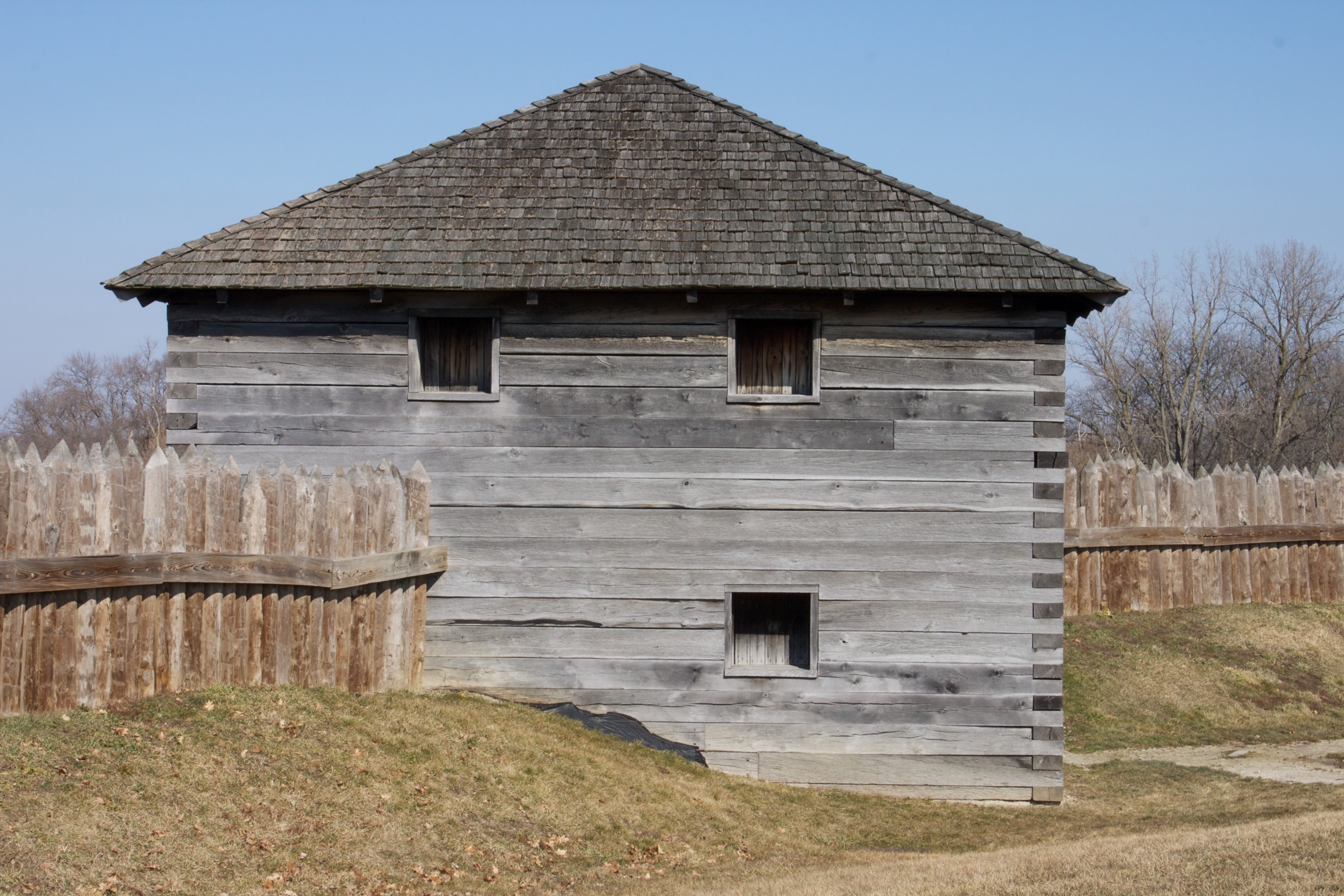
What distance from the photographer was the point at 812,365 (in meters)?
11.2

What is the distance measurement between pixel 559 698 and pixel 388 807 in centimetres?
340

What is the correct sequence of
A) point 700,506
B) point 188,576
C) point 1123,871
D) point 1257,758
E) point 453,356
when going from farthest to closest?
point 1257,758 → point 453,356 → point 700,506 → point 188,576 → point 1123,871

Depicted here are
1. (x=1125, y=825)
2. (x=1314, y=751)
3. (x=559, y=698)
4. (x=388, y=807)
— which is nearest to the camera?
(x=388, y=807)

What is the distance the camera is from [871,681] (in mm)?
11211

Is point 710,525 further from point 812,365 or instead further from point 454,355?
point 454,355

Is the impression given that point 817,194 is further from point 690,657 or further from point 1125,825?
point 1125,825

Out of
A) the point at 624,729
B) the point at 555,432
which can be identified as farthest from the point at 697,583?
the point at 555,432

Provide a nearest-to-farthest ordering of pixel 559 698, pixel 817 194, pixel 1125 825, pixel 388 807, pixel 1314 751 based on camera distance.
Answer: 1. pixel 388 807
2. pixel 1125 825
3. pixel 559 698
4. pixel 817 194
5. pixel 1314 751

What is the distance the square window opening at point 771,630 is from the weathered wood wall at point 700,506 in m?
0.27

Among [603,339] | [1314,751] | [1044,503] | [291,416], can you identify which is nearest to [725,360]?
[603,339]

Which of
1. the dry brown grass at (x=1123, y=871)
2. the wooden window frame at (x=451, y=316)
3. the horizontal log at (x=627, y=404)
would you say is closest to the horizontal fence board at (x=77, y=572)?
the horizontal log at (x=627, y=404)

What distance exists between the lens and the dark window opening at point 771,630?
1145 cm

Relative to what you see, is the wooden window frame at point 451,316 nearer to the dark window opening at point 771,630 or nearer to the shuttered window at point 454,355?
the shuttered window at point 454,355

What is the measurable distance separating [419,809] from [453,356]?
4828 mm
